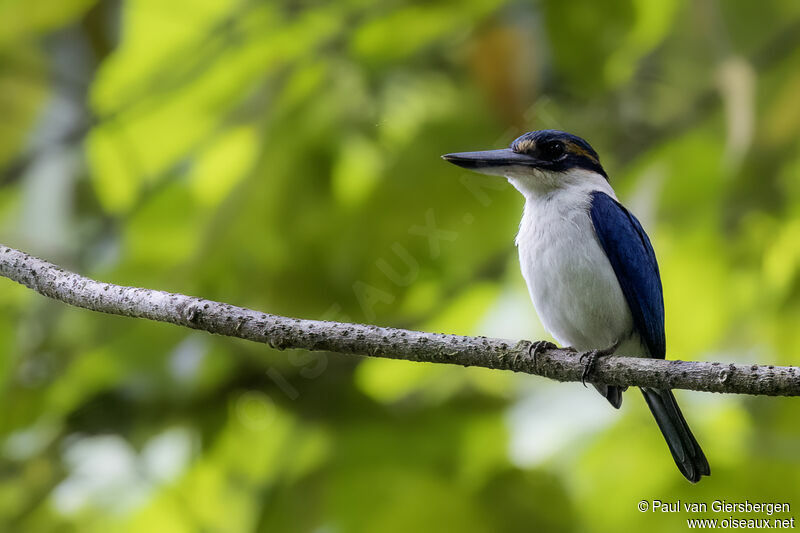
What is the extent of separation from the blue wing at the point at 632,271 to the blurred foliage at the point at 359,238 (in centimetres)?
106

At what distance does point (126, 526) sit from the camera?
2857 mm

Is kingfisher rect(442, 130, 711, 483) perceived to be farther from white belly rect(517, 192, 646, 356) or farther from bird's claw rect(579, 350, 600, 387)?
bird's claw rect(579, 350, 600, 387)

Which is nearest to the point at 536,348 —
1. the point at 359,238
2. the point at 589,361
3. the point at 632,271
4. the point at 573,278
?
the point at 589,361

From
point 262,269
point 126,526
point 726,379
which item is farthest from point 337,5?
point 726,379

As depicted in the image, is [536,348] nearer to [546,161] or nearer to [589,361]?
[589,361]

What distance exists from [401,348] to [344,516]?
5.71 feet

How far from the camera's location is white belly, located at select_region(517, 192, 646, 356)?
1534 mm

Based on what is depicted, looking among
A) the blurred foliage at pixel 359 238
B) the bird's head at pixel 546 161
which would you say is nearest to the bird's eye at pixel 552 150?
the bird's head at pixel 546 161

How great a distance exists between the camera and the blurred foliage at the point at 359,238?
107 inches

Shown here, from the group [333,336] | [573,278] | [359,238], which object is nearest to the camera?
[333,336]

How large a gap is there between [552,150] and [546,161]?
0.04 metres

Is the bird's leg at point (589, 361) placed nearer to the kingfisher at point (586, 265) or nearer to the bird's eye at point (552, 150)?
the kingfisher at point (586, 265)

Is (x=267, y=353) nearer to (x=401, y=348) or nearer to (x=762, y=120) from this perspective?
(x=401, y=348)

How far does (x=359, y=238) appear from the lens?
2.92 meters
